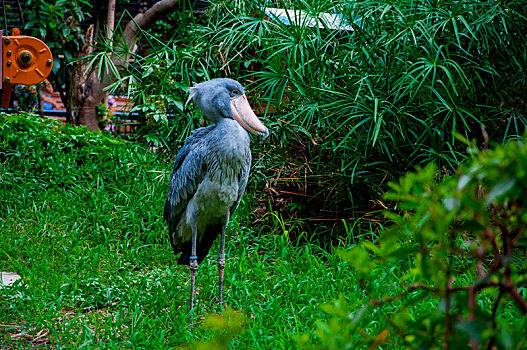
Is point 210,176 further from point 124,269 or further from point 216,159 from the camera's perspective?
point 124,269

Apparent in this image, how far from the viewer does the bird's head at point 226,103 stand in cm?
306

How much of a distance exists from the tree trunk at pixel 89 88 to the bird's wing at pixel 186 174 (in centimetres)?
385

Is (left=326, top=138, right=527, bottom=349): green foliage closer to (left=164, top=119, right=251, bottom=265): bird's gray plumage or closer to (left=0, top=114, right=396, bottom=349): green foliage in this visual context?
(left=0, top=114, right=396, bottom=349): green foliage

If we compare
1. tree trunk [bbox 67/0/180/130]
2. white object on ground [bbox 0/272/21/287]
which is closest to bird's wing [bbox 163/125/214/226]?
white object on ground [bbox 0/272/21/287]

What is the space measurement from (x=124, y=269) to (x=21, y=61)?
1493mm

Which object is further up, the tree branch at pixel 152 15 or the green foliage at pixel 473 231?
the tree branch at pixel 152 15

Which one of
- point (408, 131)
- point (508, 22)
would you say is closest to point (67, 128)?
point (408, 131)

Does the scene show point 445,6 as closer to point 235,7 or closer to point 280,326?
point 235,7

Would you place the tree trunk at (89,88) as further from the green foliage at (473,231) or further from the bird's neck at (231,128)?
the green foliage at (473,231)

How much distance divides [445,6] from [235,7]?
1840 millimetres

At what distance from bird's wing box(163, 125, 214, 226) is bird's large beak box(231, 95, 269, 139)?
0.18m

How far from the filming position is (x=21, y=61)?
125 inches

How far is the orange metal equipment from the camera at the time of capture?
123 inches

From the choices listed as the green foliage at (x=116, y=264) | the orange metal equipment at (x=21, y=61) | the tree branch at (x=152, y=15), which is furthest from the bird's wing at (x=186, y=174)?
the tree branch at (x=152, y=15)
